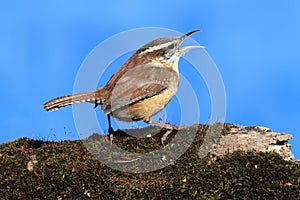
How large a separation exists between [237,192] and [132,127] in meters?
4.29

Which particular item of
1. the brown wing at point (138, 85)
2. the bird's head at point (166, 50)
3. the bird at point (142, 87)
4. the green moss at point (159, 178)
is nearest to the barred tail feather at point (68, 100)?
the bird at point (142, 87)

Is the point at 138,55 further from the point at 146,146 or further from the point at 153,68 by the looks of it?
the point at 146,146

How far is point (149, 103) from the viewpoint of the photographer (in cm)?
1508

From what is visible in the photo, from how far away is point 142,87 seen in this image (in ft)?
49.3

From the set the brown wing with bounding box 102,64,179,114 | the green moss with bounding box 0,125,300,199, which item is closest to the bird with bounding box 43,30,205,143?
the brown wing with bounding box 102,64,179,114

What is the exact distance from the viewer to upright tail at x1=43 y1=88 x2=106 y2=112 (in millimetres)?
15344

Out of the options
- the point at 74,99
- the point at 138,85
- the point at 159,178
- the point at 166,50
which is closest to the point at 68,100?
the point at 74,99

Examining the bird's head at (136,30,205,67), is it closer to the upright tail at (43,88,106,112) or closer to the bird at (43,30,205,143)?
the bird at (43,30,205,143)

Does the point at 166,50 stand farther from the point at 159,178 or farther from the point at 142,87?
the point at 159,178

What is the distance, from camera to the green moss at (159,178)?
13828mm

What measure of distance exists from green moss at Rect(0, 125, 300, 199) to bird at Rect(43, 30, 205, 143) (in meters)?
1.39

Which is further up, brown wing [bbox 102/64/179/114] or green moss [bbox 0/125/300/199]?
brown wing [bbox 102/64/179/114]

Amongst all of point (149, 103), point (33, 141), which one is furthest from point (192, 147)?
point (33, 141)

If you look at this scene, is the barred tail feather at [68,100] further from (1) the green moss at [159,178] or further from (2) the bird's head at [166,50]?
(2) the bird's head at [166,50]
